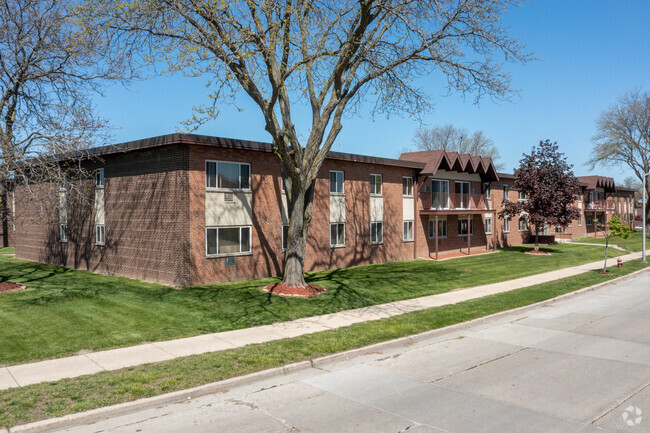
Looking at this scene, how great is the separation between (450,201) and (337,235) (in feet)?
36.1

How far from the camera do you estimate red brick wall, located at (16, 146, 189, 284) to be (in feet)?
59.4

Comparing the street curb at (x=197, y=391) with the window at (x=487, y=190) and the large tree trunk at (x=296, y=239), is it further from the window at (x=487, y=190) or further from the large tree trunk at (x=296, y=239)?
the window at (x=487, y=190)

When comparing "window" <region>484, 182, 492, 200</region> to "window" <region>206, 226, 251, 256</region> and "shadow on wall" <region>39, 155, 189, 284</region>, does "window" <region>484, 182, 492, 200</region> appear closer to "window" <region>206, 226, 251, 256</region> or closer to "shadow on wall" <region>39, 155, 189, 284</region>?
"window" <region>206, 226, 251, 256</region>

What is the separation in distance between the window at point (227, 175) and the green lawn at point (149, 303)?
154 inches

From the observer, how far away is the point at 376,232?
27359mm

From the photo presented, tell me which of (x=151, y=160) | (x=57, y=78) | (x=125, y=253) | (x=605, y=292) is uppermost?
(x=57, y=78)

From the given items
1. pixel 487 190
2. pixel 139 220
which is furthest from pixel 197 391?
pixel 487 190

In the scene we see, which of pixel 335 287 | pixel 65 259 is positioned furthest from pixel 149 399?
pixel 65 259

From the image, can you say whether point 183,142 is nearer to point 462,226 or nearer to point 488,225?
point 462,226

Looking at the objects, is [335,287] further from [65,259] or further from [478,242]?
[478,242]

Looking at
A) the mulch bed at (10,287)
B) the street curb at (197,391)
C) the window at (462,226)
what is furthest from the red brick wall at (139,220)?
the window at (462,226)

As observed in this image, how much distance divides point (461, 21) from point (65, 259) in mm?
21292

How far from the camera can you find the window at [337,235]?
80.8 feet

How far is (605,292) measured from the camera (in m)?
18.8
